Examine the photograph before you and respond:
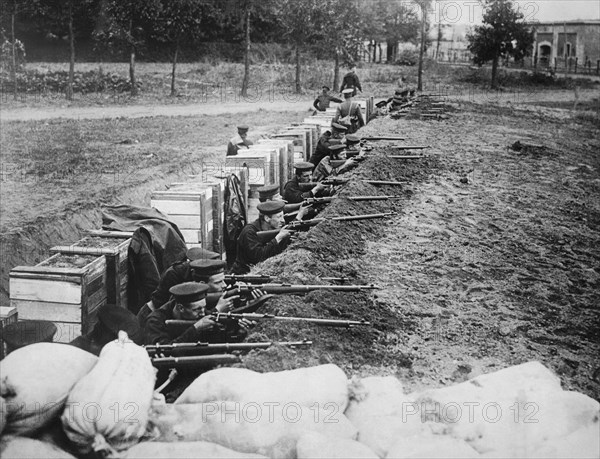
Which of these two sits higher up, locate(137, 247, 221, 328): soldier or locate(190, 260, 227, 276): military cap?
locate(190, 260, 227, 276): military cap

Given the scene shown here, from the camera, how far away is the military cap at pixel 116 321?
5.77 m

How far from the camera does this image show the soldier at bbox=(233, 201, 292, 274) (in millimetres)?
7551

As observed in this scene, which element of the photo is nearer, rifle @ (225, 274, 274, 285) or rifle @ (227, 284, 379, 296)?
rifle @ (227, 284, 379, 296)

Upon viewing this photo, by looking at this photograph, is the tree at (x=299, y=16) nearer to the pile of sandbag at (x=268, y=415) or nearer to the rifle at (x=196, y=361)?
the rifle at (x=196, y=361)

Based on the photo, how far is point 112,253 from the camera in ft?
21.3

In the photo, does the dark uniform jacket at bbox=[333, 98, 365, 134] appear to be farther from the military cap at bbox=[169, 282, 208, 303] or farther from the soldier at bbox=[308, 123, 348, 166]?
the military cap at bbox=[169, 282, 208, 303]

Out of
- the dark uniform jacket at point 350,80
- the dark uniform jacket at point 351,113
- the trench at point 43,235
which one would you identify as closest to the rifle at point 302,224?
the trench at point 43,235

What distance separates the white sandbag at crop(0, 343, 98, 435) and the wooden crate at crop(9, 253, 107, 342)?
2421 mm

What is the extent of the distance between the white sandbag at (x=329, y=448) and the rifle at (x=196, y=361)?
1271mm

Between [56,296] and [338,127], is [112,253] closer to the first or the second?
[56,296]

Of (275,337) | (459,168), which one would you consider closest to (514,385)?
(275,337)

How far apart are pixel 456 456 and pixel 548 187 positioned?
898 centimetres

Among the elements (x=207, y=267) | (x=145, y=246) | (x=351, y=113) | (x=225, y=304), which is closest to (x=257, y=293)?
(x=225, y=304)

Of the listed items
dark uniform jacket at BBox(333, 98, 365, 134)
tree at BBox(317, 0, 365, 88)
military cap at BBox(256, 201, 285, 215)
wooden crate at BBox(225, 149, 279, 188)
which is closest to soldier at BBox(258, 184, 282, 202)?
military cap at BBox(256, 201, 285, 215)
